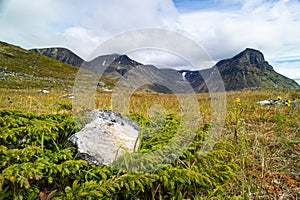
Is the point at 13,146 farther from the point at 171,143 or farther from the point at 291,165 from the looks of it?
the point at 291,165

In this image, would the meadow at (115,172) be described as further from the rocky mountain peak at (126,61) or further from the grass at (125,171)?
the rocky mountain peak at (126,61)

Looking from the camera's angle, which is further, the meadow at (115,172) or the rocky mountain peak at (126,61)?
the rocky mountain peak at (126,61)

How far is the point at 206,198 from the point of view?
2354mm

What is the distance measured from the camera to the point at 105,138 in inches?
107

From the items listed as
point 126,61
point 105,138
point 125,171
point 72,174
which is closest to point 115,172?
point 125,171

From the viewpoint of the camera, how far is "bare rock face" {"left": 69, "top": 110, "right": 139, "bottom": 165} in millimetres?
2424

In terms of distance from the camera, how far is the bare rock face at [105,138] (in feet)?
7.95

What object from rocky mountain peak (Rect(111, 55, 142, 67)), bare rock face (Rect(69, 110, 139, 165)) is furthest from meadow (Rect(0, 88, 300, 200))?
rocky mountain peak (Rect(111, 55, 142, 67))

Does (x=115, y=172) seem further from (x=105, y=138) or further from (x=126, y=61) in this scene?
(x=126, y=61)

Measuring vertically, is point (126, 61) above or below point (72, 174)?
above

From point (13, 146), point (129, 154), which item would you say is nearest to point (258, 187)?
point (129, 154)

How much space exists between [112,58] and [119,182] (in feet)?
7.14

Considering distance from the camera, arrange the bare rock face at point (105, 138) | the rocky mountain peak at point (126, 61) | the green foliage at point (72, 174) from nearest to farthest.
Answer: the green foliage at point (72, 174), the bare rock face at point (105, 138), the rocky mountain peak at point (126, 61)

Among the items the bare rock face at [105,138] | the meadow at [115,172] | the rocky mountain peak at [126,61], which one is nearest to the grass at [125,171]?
the meadow at [115,172]
